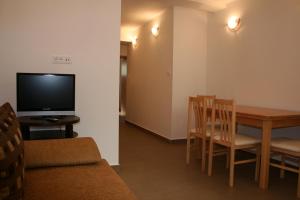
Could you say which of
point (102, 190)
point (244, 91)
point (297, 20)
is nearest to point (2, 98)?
point (102, 190)

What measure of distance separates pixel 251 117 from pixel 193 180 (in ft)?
3.10

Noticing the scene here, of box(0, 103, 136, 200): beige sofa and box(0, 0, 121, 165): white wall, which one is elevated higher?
box(0, 0, 121, 165): white wall

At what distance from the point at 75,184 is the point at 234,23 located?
3.60m

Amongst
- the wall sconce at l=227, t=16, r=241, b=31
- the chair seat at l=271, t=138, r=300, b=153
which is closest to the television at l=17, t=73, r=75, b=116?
the chair seat at l=271, t=138, r=300, b=153

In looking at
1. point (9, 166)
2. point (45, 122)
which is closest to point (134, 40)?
point (45, 122)

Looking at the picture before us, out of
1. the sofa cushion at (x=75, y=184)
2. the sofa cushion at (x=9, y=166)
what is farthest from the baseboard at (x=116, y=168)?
the sofa cushion at (x=9, y=166)

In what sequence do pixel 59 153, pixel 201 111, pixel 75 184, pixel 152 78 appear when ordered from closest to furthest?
1. pixel 75 184
2. pixel 59 153
3. pixel 201 111
4. pixel 152 78

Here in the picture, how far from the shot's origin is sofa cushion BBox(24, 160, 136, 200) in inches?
48.5

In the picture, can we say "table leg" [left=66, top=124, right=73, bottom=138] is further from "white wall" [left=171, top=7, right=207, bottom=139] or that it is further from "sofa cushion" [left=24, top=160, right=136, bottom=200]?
"white wall" [left=171, top=7, right=207, bottom=139]

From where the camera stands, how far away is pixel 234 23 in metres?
4.05

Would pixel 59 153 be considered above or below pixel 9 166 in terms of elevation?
below

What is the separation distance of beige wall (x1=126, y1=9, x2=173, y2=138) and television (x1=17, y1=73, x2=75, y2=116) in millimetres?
2233

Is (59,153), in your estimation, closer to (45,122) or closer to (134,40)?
(45,122)

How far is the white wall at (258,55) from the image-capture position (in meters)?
3.23
